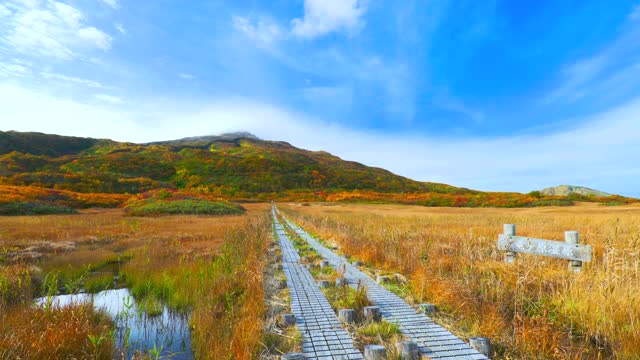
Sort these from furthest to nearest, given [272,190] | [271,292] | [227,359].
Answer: [272,190]
[271,292]
[227,359]

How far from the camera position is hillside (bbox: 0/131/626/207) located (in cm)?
5925

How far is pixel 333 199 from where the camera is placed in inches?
2992

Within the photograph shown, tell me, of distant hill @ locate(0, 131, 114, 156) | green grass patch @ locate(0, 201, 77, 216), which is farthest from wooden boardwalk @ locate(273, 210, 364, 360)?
distant hill @ locate(0, 131, 114, 156)

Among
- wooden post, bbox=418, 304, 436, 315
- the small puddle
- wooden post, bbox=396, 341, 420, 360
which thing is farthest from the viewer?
wooden post, bbox=418, 304, 436, 315

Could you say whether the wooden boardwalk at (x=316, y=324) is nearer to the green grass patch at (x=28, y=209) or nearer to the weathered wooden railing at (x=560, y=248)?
the weathered wooden railing at (x=560, y=248)

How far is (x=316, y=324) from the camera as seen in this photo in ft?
15.2

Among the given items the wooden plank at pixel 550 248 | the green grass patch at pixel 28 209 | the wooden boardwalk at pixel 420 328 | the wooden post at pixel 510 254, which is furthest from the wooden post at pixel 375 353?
the green grass patch at pixel 28 209

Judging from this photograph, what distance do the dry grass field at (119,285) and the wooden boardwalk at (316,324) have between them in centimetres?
64

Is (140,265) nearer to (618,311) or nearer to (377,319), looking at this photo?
(377,319)

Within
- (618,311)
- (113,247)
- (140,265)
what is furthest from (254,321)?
(113,247)

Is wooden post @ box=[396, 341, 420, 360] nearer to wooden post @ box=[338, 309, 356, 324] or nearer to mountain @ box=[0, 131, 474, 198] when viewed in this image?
wooden post @ box=[338, 309, 356, 324]

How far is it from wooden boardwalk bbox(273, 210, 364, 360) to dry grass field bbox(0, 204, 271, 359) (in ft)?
2.10

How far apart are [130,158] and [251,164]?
3476 cm

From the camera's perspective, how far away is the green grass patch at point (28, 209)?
91.1 ft
